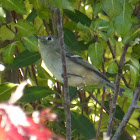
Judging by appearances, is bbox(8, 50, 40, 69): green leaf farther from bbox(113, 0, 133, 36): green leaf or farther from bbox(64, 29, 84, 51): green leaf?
bbox(113, 0, 133, 36): green leaf

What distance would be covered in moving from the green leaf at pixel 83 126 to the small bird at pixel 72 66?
1.18ft

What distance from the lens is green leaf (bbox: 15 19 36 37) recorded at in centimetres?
212

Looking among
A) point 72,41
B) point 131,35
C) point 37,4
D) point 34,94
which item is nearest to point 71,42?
point 72,41

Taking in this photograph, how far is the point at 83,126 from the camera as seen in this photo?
2.28 metres

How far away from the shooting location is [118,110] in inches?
94.8

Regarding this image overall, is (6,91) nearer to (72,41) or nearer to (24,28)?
(24,28)

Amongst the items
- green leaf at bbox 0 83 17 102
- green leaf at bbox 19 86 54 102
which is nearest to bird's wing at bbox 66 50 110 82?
green leaf at bbox 19 86 54 102

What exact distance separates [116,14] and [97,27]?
0.51 meters

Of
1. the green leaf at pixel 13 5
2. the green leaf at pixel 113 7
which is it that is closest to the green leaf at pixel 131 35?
the green leaf at pixel 113 7

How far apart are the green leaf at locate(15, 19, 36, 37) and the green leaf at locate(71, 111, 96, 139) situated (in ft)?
2.40

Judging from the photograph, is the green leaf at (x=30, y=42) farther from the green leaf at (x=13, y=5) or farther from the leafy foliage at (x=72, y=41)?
the green leaf at (x=13, y=5)

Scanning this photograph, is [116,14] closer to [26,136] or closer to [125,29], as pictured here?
[125,29]

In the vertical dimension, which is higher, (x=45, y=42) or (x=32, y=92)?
(x=45, y=42)

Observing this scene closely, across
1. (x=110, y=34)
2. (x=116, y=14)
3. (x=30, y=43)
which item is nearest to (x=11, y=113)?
(x=116, y=14)
